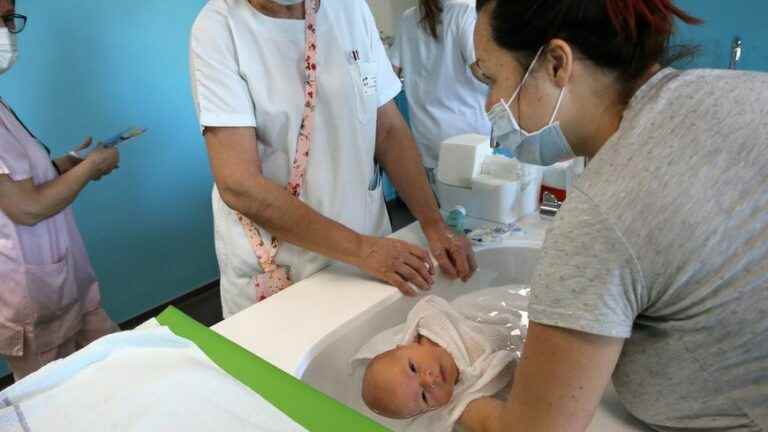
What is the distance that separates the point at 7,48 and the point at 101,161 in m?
0.46

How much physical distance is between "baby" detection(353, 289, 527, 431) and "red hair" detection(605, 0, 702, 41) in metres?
0.68

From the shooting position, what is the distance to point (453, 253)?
1.40 metres

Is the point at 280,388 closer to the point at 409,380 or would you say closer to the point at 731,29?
the point at 409,380

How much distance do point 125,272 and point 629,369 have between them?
2.64 metres

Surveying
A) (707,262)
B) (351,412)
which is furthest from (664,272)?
(351,412)

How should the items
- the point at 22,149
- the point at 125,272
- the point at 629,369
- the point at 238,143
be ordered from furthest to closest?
the point at 125,272 < the point at 22,149 < the point at 238,143 < the point at 629,369

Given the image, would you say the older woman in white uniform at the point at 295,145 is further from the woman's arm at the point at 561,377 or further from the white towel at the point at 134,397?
the woman's arm at the point at 561,377

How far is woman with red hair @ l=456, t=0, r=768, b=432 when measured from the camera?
0.62 meters

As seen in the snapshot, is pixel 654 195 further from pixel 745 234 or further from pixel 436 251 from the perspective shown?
pixel 436 251

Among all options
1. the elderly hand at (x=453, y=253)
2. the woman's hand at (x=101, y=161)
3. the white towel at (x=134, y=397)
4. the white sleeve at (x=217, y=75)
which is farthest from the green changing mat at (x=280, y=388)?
the woman's hand at (x=101, y=161)

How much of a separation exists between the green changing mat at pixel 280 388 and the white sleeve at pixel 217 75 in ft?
1.54

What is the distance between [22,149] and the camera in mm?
1750

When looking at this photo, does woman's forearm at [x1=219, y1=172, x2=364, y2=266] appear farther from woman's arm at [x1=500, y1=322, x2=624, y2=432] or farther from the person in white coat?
the person in white coat

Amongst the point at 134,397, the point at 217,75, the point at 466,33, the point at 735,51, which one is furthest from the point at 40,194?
the point at 735,51
